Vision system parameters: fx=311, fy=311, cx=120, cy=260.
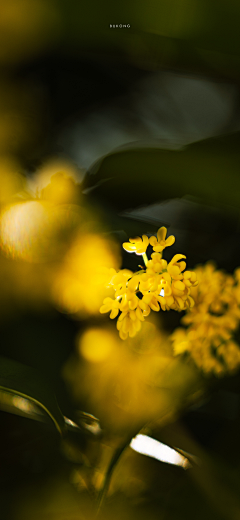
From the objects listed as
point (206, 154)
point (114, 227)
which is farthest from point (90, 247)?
point (206, 154)

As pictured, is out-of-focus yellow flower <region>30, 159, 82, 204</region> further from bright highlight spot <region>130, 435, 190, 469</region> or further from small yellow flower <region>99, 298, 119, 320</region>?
bright highlight spot <region>130, 435, 190, 469</region>

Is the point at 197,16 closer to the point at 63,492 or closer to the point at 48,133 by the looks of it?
the point at 48,133

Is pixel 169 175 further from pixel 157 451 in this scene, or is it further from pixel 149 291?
pixel 157 451

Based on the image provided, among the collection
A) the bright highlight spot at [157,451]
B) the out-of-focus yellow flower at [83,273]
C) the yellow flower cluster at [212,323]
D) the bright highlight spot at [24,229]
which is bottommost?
the bright highlight spot at [157,451]

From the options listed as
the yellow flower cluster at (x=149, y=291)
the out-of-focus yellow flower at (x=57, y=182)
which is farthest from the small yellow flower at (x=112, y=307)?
the out-of-focus yellow flower at (x=57, y=182)

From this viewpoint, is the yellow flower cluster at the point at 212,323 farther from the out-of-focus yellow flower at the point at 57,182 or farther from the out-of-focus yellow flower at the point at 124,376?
the out-of-focus yellow flower at the point at 57,182

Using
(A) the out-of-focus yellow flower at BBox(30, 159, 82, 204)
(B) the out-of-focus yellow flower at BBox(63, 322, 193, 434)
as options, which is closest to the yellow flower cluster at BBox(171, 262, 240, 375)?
(B) the out-of-focus yellow flower at BBox(63, 322, 193, 434)
